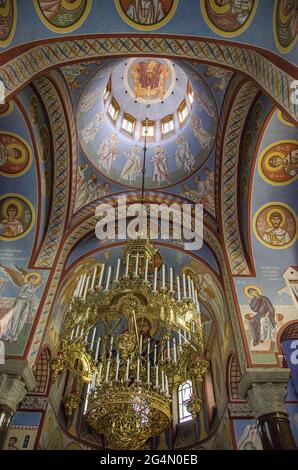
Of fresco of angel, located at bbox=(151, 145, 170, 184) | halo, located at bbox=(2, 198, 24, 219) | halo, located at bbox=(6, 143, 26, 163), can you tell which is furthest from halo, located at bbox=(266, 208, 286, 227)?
halo, located at bbox=(2, 198, 24, 219)

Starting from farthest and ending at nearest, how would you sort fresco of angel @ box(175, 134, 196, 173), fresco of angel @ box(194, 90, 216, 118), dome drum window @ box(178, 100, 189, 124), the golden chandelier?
dome drum window @ box(178, 100, 189, 124), fresco of angel @ box(175, 134, 196, 173), fresco of angel @ box(194, 90, 216, 118), the golden chandelier

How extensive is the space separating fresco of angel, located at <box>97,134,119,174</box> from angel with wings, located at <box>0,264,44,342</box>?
448cm

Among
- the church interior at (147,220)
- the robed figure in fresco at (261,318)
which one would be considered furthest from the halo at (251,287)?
the church interior at (147,220)

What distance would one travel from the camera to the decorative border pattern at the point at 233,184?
31.3 feet

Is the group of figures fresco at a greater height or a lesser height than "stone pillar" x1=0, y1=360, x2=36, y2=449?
greater

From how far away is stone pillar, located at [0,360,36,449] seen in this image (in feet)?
24.3

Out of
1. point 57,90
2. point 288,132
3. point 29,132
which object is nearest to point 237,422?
point 288,132

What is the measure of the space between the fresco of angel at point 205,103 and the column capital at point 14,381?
28.6 feet

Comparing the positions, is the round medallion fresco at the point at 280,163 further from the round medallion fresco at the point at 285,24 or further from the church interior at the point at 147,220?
the round medallion fresco at the point at 285,24

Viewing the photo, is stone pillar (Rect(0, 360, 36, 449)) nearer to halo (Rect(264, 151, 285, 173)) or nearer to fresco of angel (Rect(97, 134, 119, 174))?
fresco of angel (Rect(97, 134, 119, 174))

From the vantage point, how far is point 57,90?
956cm

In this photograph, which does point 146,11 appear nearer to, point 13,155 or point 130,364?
point 13,155

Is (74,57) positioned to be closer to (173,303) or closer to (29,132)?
(29,132)

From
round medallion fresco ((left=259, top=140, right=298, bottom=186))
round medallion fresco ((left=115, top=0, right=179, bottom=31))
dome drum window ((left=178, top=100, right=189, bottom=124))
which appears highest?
dome drum window ((left=178, top=100, right=189, bottom=124))
